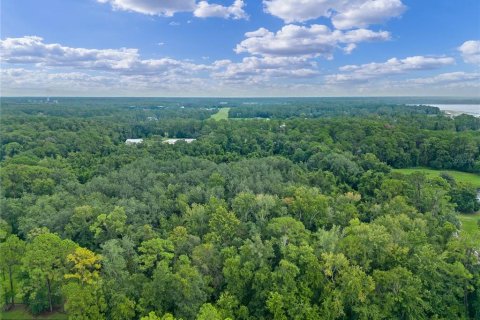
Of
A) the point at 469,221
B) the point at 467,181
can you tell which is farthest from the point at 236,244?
the point at 467,181

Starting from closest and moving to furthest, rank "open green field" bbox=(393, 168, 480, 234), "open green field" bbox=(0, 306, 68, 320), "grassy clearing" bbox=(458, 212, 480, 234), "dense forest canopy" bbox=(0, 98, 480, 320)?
"dense forest canopy" bbox=(0, 98, 480, 320), "open green field" bbox=(0, 306, 68, 320), "grassy clearing" bbox=(458, 212, 480, 234), "open green field" bbox=(393, 168, 480, 234)

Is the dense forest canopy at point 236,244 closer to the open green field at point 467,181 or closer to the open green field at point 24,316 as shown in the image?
the open green field at point 24,316

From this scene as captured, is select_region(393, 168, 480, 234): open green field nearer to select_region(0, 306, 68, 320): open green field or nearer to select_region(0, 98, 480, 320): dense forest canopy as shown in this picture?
select_region(0, 98, 480, 320): dense forest canopy

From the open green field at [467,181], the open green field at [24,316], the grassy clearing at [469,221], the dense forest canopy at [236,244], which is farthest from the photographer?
the open green field at [467,181]

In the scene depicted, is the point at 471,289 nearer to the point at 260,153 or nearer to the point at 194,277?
the point at 194,277

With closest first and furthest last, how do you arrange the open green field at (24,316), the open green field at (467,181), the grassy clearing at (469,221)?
the open green field at (24,316)
the grassy clearing at (469,221)
the open green field at (467,181)

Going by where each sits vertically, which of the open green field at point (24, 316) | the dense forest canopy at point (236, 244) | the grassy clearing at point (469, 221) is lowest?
the open green field at point (24, 316)

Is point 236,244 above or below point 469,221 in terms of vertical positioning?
above

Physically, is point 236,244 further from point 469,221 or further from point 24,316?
point 469,221

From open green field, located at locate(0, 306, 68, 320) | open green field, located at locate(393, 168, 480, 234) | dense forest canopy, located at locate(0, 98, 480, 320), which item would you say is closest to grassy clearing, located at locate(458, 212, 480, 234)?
open green field, located at locate(393, 168, 480, 234)

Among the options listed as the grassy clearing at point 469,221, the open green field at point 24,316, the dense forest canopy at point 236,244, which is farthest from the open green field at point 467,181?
the open green field at point 24,316

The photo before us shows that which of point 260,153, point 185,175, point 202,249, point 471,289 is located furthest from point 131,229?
point 260,153

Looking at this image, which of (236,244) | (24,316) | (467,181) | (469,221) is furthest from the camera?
(467,181)
